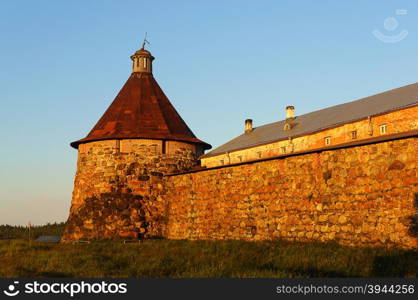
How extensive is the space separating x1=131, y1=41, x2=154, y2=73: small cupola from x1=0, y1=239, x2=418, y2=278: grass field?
12.7 metres

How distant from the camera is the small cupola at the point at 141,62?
2369cm

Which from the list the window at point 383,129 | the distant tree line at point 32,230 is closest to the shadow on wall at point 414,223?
the window at point 383,129

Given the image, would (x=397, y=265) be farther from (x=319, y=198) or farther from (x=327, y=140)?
(x=327, y=140)

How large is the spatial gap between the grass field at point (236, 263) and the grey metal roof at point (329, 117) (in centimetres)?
1147

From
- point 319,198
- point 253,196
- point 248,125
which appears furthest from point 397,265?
point 248,125

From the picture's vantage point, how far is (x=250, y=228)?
1437cm

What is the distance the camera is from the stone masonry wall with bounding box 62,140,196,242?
1942cm

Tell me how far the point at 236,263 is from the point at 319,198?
3649 millimetres

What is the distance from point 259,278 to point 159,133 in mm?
13984

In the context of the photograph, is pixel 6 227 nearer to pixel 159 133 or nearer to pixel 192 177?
pixel 159 133

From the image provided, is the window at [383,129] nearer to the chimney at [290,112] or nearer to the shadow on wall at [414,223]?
the chimney at [290,112]

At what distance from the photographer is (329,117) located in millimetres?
25281

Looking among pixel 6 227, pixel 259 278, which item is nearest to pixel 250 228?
pixel 259 278

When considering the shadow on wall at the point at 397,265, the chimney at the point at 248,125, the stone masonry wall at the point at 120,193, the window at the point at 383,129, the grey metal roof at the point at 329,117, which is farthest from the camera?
the chimney at the point at 248,125
